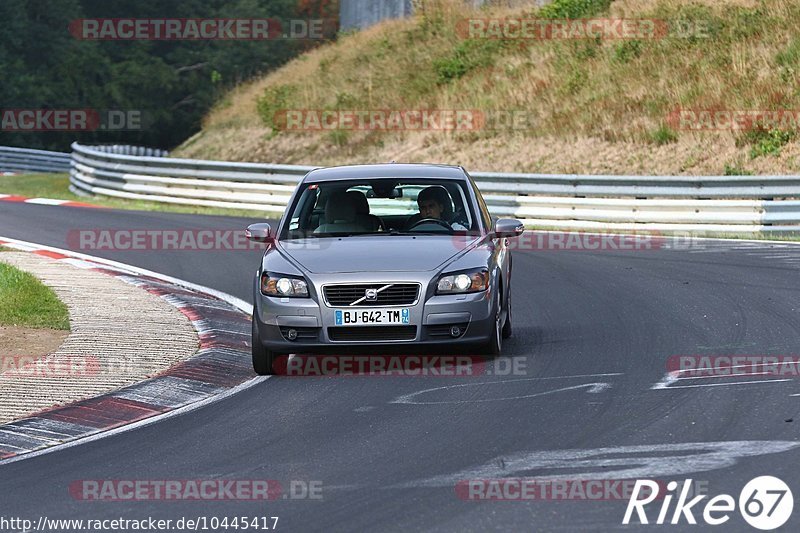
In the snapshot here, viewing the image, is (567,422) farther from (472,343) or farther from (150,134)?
(150,134)

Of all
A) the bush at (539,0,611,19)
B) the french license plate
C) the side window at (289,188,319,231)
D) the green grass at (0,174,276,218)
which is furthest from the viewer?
the bush at (539,0,611,19)

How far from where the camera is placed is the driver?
11820 millimetres

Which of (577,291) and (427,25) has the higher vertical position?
(427,25)

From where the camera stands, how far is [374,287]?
10500 mm

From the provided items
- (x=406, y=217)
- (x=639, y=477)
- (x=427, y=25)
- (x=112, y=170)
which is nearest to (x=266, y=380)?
(x=406, y=217)

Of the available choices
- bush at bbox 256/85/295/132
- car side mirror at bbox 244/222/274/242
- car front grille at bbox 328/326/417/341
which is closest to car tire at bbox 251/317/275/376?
car front grille at bbox 328/326/417/341

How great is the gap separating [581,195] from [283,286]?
558 inches

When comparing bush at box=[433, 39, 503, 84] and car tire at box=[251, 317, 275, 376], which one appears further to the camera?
bush at box=[433, 39, 503, 84]

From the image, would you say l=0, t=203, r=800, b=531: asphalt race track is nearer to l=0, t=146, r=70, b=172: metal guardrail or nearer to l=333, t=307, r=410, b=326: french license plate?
l=333, t=307, r=410, b=326: french license plate

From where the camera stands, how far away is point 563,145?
32250 millimetres

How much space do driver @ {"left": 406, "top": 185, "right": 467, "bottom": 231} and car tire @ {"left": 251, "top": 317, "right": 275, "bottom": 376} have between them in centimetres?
177

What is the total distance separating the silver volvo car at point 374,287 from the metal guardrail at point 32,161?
116ft

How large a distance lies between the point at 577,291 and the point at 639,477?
8.41m

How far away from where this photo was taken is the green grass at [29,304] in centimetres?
1286
